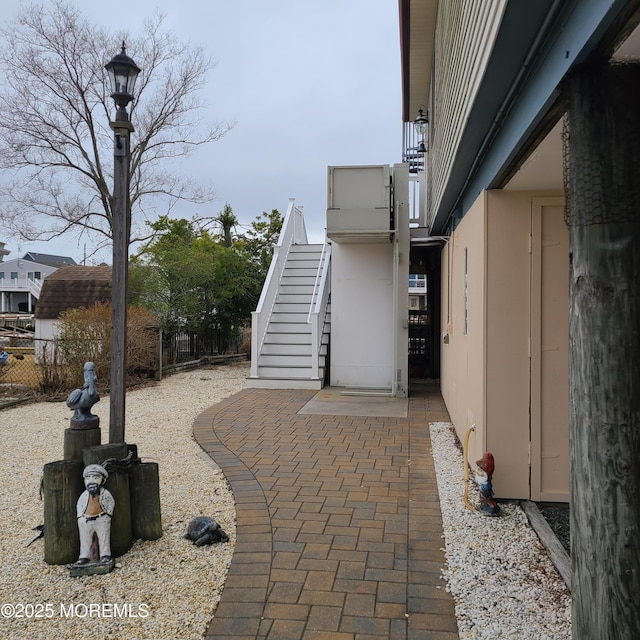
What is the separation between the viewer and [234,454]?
17.9ft

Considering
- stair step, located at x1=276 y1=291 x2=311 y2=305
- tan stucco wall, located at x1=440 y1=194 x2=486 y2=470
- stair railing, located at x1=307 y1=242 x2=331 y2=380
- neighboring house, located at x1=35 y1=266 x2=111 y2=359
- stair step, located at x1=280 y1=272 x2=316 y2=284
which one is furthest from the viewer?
neighboring house, located at x1=35 y1=266 x2=111 y2=359

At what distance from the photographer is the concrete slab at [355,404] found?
7488 mm

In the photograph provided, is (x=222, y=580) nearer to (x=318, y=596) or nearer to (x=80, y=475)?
(x=318, y=596)

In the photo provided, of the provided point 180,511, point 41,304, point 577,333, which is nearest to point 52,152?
point 41,304

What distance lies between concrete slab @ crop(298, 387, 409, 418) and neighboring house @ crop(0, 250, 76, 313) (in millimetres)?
38063

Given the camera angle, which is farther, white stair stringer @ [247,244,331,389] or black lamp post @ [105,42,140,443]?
white stair stringer @ [247,244,331,389]

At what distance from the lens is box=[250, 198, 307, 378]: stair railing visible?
1002cm

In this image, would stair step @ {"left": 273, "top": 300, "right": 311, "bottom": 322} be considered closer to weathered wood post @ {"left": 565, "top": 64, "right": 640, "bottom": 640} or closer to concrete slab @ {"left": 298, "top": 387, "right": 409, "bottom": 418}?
concrete slab @ {"left": 298, "top": 387, "right": 409, "bottom": 418}

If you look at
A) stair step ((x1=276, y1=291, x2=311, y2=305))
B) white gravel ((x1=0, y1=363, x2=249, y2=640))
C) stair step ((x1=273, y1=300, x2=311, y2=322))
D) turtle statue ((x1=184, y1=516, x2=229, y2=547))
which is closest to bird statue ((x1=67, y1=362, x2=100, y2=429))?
white gravel ((x1=0, y1=363, x2=249, y2=640))

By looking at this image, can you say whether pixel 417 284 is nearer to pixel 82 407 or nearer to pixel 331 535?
pixel 331 535

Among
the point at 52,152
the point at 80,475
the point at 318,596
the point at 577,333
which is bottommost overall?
the point at 318,596

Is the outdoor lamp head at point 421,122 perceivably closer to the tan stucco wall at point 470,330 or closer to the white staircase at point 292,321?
the white staircase at point 292,321

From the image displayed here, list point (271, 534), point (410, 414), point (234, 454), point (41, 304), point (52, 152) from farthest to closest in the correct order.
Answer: point (41, 304) < point (52, 152) < point (410, 414) < point (234, 454) < point (271, 534)

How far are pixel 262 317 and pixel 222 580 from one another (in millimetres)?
7744
